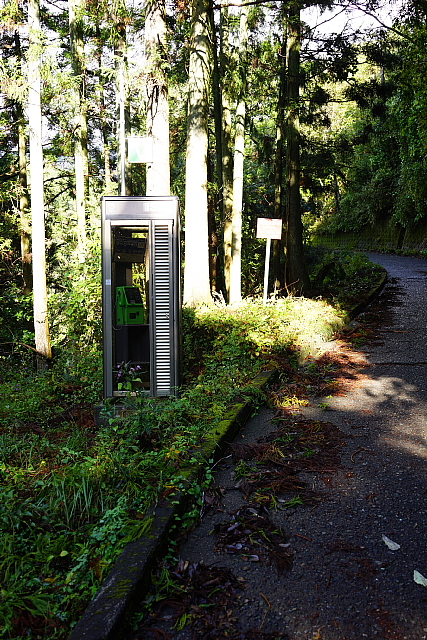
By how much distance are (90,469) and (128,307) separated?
329 cm

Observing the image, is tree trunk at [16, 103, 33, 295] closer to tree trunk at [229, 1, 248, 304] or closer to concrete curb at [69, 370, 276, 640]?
tree trunk at [229, 1, 248, 304]

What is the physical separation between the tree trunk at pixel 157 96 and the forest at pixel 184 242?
Answer: 0.03 m

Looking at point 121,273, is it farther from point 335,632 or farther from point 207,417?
point 335,632

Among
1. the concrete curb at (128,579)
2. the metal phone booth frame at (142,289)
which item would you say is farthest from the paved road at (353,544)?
the metal phone booth frame at (142,289)

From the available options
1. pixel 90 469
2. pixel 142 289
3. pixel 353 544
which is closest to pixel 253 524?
pixel 353 544

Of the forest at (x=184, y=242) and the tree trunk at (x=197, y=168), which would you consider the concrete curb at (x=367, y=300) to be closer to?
the forest at (x=184, y=242)

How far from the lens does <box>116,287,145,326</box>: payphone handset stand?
710 cm

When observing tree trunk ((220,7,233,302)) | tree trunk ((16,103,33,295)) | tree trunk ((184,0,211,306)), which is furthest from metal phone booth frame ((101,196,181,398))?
tree trunk ((16,103,33,295))

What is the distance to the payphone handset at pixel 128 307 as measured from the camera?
710cm

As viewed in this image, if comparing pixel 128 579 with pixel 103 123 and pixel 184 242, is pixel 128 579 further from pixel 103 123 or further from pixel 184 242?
pixel 103 123

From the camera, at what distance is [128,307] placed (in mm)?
7098

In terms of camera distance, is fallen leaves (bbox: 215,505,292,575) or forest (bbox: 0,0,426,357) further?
forest (bbox: 0,0,426,357)

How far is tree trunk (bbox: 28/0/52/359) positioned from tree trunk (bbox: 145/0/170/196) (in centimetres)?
588

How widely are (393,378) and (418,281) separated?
13.1 meters
